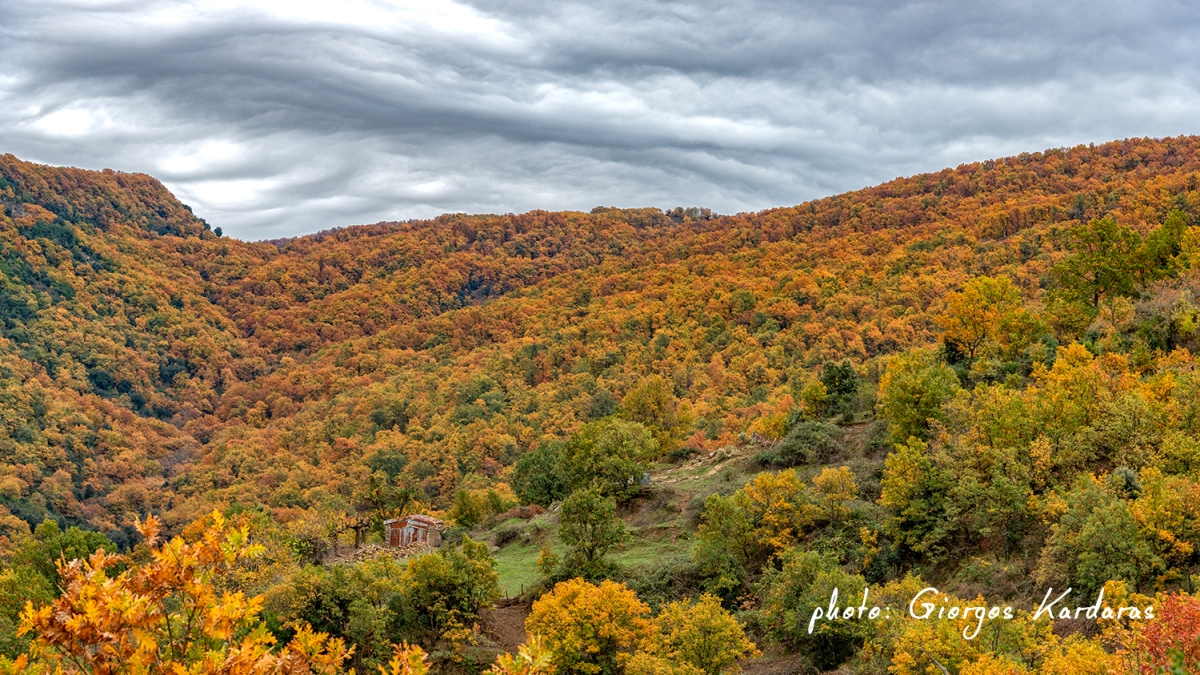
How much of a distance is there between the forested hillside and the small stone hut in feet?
10.3

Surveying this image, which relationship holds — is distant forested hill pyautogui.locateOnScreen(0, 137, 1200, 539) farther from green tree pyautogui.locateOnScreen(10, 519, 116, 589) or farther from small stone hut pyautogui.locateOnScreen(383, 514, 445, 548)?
green tree pyautogui.locateOnScreen(10, 519, 116, 589)

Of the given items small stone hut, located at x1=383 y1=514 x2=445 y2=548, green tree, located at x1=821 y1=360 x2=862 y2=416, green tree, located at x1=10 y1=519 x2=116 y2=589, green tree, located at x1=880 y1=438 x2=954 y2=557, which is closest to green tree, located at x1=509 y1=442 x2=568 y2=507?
small stone hut, located at x1=383 y1=514 x2=445 y2=548

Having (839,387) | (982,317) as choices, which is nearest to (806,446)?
(839,387)

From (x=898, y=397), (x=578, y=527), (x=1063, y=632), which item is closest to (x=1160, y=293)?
(x=898, y=397)

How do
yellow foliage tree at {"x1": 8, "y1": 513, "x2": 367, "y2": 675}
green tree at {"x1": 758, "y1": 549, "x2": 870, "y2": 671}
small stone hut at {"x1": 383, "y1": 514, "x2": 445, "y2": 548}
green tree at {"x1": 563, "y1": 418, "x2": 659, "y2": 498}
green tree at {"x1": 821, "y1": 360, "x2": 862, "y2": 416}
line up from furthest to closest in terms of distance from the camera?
green tree at {"x1": 821, "y1": 360, "x2": 862, "y2": 416} < small stone hut at {"x1": 383, "y1": 514, "x2": 445, "y2": 548} < green tree at {"x1": 563, "y1": 418, "x2": 659, "y2": 498} < green tree at {"x1": 758, "y1": 549, "x2": 870, "y2": 671} < yellow foliage tree at {"x1": 8, "y1": 513, "x2": 367, "y2": 675}

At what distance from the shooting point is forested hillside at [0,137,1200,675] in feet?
86.5

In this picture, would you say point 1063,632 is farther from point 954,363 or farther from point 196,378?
point 196,378

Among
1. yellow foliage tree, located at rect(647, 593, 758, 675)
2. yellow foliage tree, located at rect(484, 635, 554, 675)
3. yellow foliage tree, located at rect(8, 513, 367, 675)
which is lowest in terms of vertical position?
yellow foliage tree, located at rect(647, 593, 758, 675)

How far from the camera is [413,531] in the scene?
49344 mm

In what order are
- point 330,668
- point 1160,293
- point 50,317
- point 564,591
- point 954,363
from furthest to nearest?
point 50,317 < point 954,363 < point 1160,293 < point 564,591 < point 330,668

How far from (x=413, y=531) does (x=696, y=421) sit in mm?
30386

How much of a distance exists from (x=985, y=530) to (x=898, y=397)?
10.4m

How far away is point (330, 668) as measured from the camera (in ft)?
25.8

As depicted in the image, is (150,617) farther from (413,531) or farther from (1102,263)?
(1102,263)
